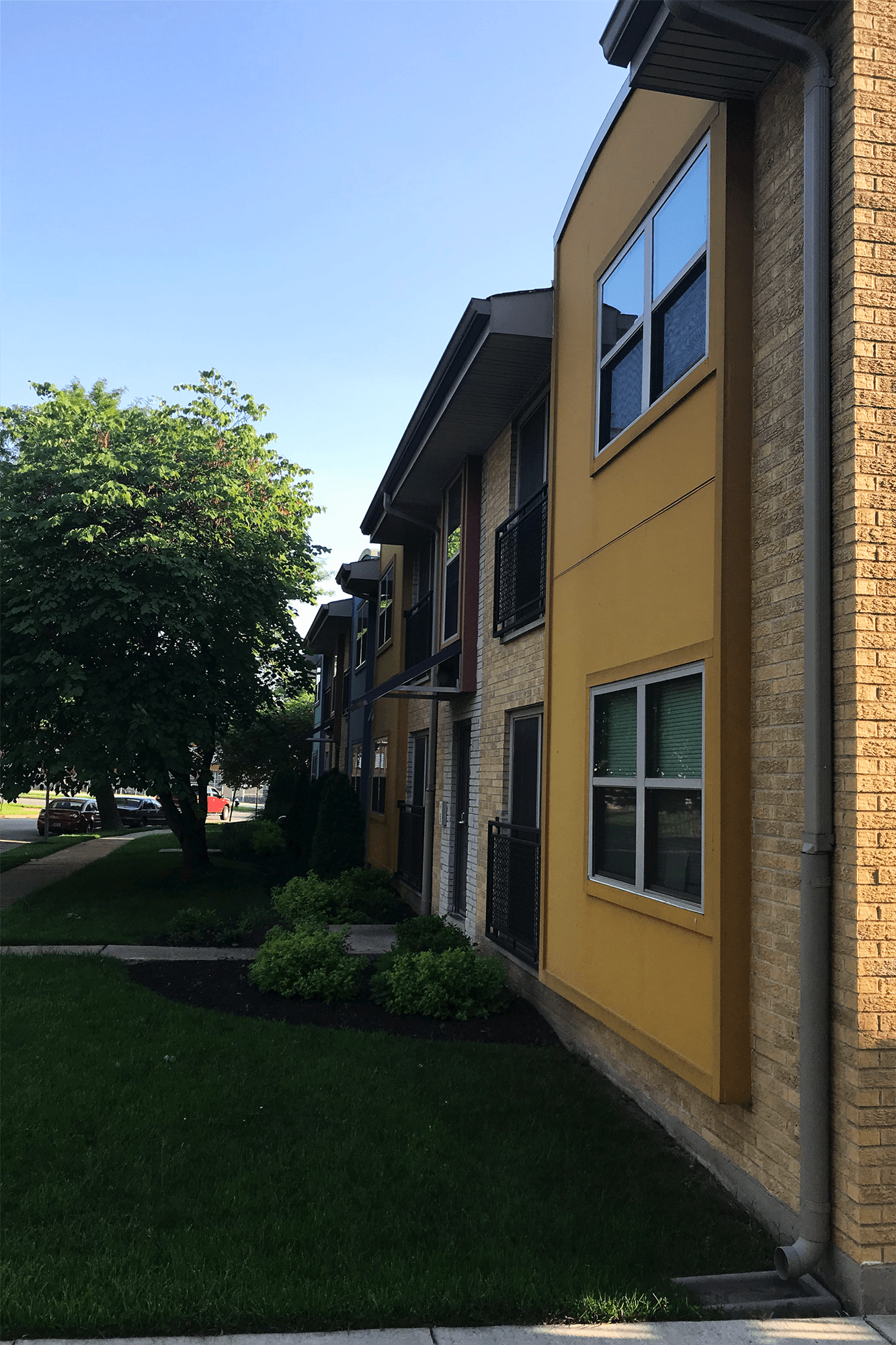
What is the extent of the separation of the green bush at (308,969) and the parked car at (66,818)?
27268 millimetres

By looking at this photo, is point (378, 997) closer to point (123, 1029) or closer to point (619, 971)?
point (123, 1029)

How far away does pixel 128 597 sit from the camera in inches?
547

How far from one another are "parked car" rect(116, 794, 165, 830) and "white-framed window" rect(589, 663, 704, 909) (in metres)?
36.3

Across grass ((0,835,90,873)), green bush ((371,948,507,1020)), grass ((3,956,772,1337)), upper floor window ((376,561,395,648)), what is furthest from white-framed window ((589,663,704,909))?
grass ((0,835,90,873))

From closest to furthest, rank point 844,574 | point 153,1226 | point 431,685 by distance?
point 844,574
point 153,1226
point 431,685

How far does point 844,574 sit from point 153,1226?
4.18m

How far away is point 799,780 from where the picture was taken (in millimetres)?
4191

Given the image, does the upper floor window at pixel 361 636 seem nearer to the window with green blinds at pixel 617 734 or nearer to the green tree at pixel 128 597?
the green tree at pixel 128 597

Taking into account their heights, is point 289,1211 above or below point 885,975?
below

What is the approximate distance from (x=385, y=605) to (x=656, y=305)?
13427 millimetres

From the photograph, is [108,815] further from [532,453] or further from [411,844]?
[532,453]

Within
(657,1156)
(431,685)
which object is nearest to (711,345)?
(657,1156)

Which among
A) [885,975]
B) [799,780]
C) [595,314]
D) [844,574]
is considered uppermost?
[595,314]

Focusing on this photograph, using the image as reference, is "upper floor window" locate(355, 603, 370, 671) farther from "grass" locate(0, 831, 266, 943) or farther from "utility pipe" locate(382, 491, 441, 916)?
"utility pipe" locate(382, 491, 441, 916)
